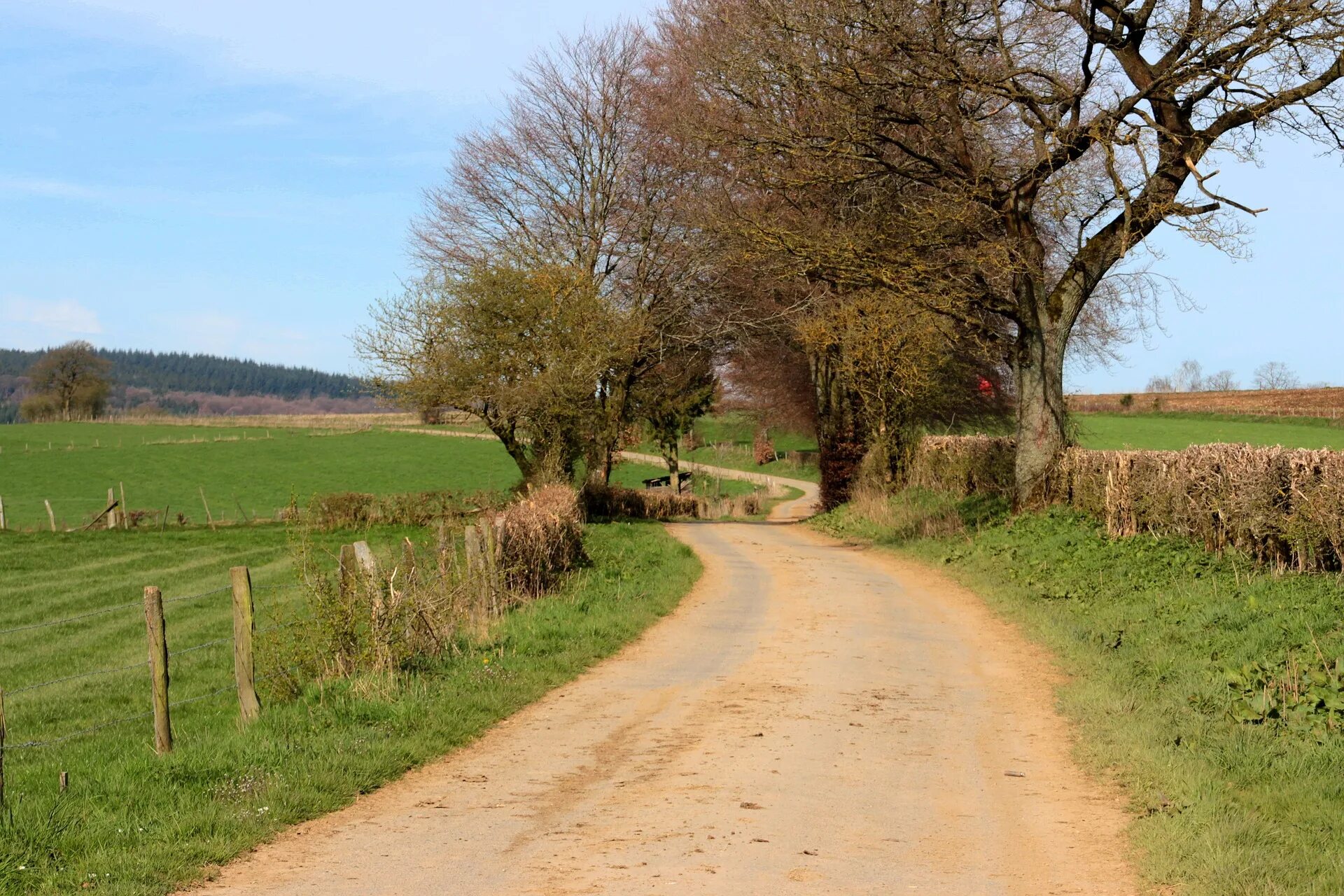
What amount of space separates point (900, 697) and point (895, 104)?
15345 mm

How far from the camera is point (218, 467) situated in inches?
2899

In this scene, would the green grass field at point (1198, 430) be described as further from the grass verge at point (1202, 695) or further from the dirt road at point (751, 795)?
the dirt road at point (751, 795)

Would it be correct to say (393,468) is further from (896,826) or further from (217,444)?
(896,826)

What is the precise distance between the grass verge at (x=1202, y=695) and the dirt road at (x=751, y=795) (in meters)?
0.37

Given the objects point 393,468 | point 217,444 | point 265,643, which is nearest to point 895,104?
point 265,643

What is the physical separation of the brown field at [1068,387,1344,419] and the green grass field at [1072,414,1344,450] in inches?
42.6

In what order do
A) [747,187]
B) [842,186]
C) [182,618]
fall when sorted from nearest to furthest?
[182,618] → [842,186] → [747,187]

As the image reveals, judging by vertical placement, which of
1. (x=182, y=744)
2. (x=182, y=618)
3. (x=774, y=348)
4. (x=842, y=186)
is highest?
(x=842, y=186)

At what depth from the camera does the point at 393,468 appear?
7531 centimetres

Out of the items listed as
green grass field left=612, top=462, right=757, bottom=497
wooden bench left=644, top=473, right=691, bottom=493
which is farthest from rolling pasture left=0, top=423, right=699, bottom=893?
green grass field left=612, top=462, right=757, bottom=497

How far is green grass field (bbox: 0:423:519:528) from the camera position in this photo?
195 ft

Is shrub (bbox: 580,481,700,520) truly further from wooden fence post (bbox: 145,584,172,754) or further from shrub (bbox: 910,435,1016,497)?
wooden fence post (bbox: 145,584,172,754)

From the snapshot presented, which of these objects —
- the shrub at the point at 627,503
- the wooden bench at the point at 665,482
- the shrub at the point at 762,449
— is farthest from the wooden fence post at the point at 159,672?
the shrub at the point at 762,449

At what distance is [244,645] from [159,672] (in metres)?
1.07
